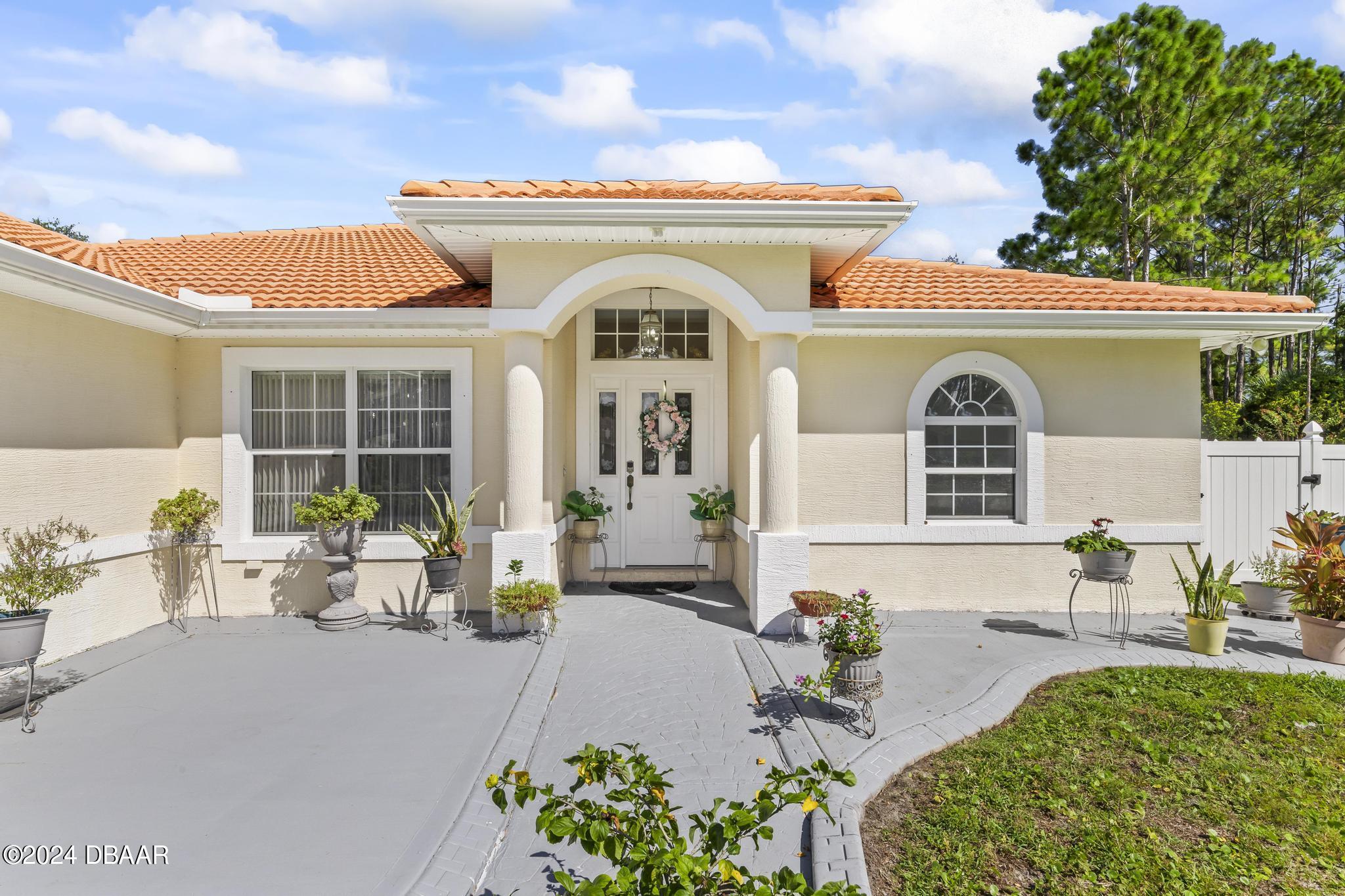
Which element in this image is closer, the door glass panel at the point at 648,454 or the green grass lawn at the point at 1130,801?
the green grass lawn at the point at 1130,801

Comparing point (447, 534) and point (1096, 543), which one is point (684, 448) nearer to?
point (447, 534)

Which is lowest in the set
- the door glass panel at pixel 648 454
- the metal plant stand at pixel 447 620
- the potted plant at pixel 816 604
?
the metal plant stand at pixel 447 620

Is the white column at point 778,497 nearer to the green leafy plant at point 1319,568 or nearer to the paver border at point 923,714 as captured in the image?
the paver border at point 923,714

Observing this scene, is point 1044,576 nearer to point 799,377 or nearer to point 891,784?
point 799,377

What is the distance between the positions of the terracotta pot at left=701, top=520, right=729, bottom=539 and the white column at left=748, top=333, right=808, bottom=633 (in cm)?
198

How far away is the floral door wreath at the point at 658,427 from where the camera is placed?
9.08 metres

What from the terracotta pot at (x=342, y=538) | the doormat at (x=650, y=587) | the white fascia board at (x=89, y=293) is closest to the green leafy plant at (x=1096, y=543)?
the doormat at (x=650, y=587)

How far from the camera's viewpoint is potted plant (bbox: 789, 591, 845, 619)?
6102 mm

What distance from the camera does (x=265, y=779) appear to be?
12.9 feet

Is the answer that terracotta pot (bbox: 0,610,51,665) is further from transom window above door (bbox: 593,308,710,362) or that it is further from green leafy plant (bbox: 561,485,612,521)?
transom window above door (bbox: 593,308,710,362)

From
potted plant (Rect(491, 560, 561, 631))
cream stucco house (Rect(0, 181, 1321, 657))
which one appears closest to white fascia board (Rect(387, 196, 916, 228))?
cream stucco house (Rect(0, 181, 1321, 657))

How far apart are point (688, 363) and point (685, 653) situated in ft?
15.2

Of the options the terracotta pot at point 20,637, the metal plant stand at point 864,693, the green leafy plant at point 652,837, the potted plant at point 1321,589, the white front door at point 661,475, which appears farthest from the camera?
the white front door at point 661,475

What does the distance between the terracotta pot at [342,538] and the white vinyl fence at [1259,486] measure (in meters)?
10.3
